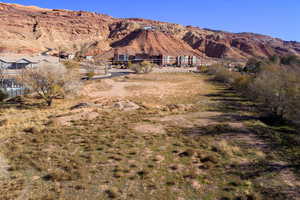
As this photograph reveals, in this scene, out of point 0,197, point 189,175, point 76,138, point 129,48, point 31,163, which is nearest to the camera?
point 0,197

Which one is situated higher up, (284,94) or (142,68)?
(142,68)

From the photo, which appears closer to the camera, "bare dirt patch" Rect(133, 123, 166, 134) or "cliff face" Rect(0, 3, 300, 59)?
"bare dirt patch" Rect(133, 123, 166, 134)

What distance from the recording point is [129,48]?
14038 cm

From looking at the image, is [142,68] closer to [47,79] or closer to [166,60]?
[166,60]

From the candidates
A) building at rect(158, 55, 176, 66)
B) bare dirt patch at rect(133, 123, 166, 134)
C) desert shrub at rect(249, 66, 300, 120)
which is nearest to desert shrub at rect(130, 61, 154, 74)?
building at rect(158, 55, 176, 66)

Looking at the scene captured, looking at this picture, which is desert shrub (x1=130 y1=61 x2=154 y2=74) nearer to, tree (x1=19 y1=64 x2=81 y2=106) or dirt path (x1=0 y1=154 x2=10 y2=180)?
tree (x1=19 y1=64 x2=81 y2=106)

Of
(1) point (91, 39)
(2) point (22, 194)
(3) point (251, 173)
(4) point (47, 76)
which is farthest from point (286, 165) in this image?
(1) point (91, 39)

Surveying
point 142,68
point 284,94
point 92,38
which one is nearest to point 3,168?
point 284,94

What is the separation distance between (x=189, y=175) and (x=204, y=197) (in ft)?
5.16

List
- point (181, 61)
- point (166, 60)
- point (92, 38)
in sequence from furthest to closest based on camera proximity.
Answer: point (92, 38), point (181, 61), point (166, 60)

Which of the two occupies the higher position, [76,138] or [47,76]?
[47,76]

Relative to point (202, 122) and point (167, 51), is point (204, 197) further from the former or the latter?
point (167, 51)

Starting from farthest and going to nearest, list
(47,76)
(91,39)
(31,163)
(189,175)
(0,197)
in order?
1. (91,39)
2. (47,76)
3. (31,163)
4. (189,175)
5. (0,197)

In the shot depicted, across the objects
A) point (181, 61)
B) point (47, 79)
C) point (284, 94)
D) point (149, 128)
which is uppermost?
point (181, 61)
